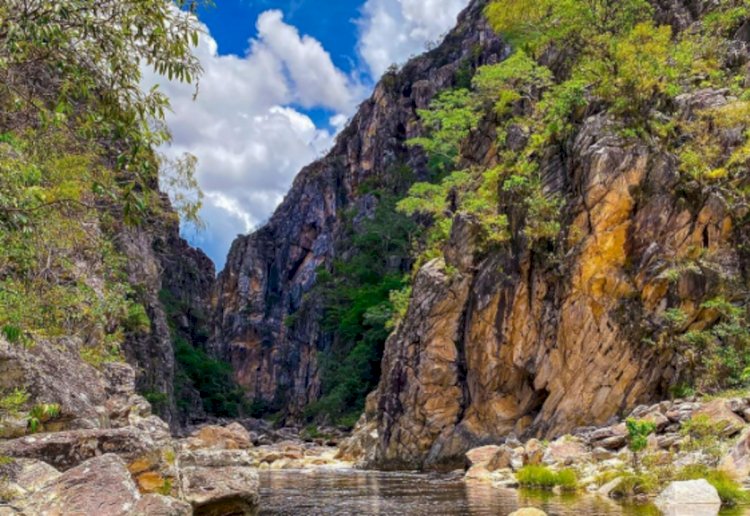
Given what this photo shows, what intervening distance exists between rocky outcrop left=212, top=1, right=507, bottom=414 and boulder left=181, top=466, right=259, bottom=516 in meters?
61.7

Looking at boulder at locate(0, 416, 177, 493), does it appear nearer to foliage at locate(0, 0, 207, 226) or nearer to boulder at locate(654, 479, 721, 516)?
foliage at locate(0, 0, 207, 226)

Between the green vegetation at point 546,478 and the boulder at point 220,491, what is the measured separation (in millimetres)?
8553

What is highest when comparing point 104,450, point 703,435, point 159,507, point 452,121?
point 452,121

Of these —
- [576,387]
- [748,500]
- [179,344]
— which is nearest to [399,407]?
[576,387]

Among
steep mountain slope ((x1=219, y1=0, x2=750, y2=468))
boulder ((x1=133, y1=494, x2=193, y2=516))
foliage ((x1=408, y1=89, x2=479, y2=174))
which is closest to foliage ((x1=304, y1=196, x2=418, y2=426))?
foliage ((x1=408, y1=89, x2=479, y2=174))

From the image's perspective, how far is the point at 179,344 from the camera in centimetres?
8519

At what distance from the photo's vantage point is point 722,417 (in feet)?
55.6

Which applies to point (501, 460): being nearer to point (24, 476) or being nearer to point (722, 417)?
point (722, 417)

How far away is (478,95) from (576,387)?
1026 inches

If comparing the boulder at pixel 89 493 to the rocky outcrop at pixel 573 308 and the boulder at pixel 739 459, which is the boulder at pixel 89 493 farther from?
the rocky outcrop at pixel 573 308

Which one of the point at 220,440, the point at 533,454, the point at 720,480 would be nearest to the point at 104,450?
the point at 720,480

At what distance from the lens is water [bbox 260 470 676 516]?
1409cm

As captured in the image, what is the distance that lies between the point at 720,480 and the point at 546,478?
17.9 feet

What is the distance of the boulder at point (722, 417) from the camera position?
53.3 ft
